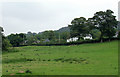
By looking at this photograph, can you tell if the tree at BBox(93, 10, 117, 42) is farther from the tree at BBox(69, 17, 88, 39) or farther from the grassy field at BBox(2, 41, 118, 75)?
the grassy field at BBox(2, 41, 118, 75)

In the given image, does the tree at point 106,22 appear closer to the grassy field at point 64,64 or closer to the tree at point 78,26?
the tree at point 78,26

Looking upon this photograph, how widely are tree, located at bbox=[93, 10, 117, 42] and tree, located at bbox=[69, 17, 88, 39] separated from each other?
916 cm

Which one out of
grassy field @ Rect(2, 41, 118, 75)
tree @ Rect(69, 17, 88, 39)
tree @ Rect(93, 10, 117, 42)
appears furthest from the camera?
tree @ Rect(69, 17, 88, 39)

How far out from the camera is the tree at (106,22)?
197 feet

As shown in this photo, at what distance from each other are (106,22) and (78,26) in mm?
15382

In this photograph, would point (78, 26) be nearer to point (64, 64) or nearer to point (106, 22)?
point (106, 22)

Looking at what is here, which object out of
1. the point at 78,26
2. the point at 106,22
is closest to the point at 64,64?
the point at 106,22

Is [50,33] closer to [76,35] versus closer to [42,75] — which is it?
[76,35]

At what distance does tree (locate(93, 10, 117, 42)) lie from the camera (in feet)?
197

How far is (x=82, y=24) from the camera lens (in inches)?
2842

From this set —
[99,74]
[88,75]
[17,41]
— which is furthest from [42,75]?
[17,41]

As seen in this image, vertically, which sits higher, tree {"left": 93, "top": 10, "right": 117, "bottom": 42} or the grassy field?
tree {"left": 93, "top": 10, "right": 117, "bottom": 42}

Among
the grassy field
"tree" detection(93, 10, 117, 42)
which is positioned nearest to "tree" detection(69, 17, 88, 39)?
"tree" detection(93, 10, 117, 42)

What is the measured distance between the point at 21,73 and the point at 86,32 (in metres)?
56.7
